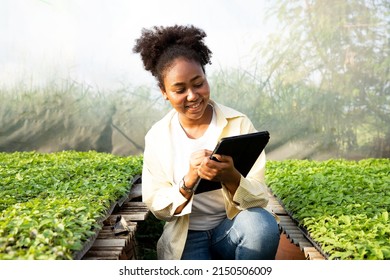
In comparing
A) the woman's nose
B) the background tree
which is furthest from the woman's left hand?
the background tree

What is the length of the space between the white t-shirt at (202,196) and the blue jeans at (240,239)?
0.05m

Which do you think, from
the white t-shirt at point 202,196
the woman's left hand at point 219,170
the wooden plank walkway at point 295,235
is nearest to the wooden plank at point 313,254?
the wooden plank walkway at point 295,235

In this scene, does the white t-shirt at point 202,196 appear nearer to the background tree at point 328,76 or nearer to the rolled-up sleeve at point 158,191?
the rolled-up sleeve at point 158,191

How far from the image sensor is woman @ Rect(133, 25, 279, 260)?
2426 millimetres

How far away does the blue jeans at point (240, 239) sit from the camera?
2.40m

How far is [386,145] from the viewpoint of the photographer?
6.89 m

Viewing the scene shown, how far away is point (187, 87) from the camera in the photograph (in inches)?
98.5

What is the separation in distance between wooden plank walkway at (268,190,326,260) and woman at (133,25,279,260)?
0.78ft

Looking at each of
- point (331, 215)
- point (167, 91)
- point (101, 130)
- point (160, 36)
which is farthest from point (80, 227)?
point (101, 130)

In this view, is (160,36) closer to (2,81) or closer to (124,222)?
(124,222)

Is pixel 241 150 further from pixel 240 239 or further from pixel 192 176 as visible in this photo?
pixel 240 239
